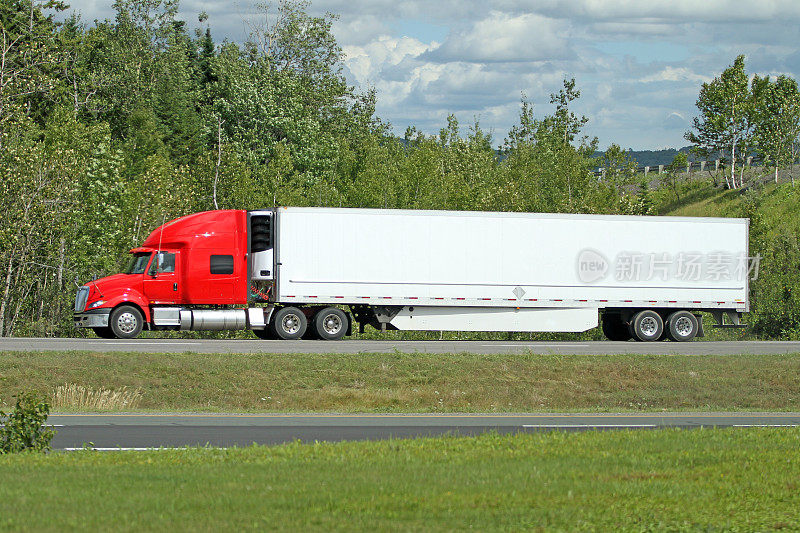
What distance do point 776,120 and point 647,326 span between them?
5218 centimetres

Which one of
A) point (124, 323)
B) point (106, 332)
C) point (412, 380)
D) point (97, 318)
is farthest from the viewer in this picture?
point (106, 332)

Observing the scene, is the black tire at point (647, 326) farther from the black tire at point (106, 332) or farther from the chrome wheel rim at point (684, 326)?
the black tire at point (106, 332)

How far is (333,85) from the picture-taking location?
73.9 meters

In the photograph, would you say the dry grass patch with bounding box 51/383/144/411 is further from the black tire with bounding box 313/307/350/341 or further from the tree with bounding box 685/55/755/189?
the tree with bounding box 685/55/755/189

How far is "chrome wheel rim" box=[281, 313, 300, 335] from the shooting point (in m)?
28.3

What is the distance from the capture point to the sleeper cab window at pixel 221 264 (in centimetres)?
2822

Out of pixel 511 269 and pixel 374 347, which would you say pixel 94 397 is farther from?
pixel 511 269

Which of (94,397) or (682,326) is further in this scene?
(682,326)

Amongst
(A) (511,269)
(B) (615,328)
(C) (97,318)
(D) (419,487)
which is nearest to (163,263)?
(C) (97,318)

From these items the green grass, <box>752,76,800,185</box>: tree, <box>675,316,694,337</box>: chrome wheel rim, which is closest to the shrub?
the green grass

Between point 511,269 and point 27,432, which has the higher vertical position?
point 511,269

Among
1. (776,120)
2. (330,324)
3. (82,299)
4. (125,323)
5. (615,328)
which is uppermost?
(776,120)

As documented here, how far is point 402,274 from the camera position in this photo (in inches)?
1117

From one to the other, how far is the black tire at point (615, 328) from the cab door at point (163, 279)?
13.6 m
